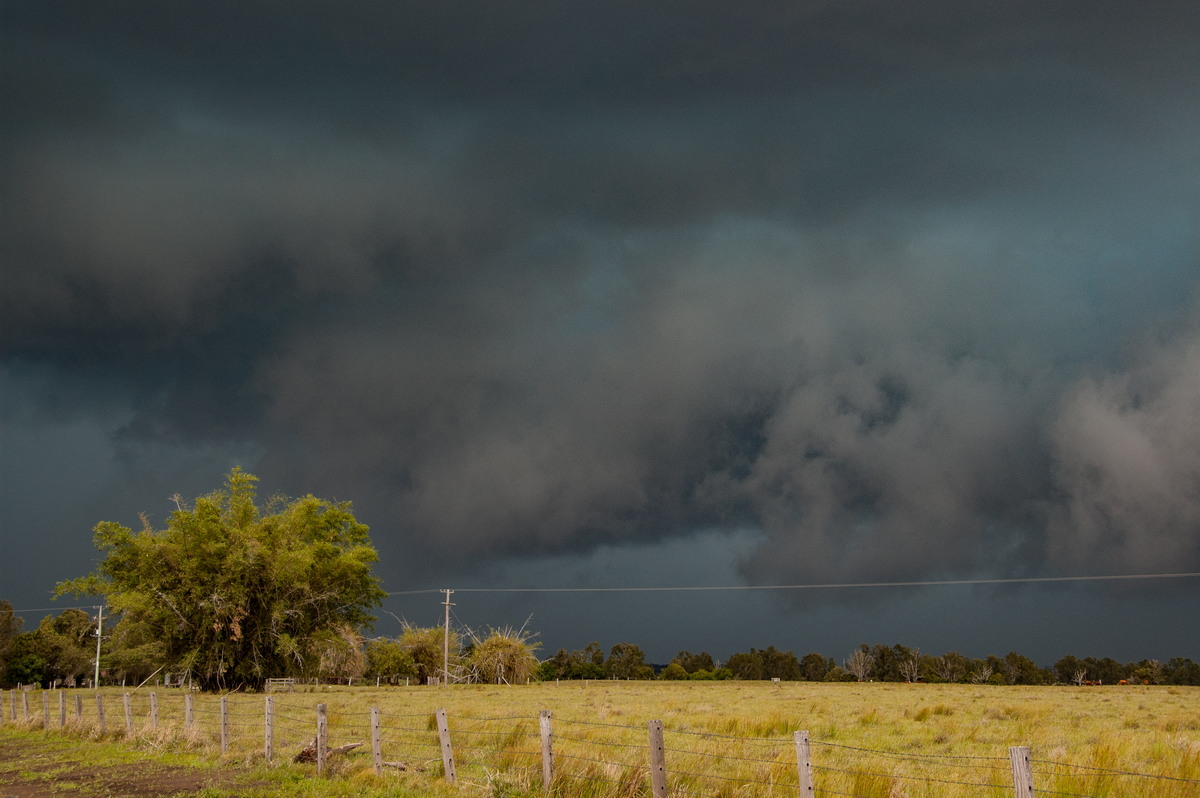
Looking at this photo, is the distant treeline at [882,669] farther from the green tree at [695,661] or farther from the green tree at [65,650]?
the green tree at [65,650]

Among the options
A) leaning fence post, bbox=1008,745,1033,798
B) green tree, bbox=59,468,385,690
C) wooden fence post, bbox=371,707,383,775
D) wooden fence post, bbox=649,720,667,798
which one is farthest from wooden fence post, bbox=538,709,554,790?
green tree, bbox=59,468,385,690

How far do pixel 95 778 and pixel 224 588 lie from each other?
34.7 m

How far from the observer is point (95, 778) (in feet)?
54.5

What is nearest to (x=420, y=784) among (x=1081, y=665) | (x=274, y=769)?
(x=274, y=769)

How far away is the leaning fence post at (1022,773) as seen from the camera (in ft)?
25.6

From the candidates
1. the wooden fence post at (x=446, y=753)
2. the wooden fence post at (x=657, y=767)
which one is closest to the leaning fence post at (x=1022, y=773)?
the wooden fence post at (x=657, y=767)

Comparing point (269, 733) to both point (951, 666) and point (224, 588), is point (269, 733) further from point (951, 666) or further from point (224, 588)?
point (951, 666)

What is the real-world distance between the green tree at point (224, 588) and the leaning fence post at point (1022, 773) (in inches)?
1898

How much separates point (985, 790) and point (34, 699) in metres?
51.4

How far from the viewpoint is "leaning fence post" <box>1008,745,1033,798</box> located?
7797mm

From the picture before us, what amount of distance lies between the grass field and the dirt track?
3.96 ft

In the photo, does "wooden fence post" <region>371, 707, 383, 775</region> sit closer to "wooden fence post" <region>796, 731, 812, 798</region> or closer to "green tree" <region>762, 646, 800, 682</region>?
"wooden fence post" <region>796, 731, 812, 798</region>

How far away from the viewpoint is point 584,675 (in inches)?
5128

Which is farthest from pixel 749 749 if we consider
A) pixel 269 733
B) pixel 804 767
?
pixel 269 733
